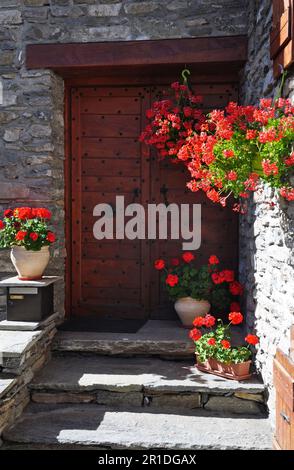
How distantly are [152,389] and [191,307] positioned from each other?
1.06 metres

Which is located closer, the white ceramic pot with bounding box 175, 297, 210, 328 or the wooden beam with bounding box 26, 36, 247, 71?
the wooden beam with bounding box 26, 36, 247, 71

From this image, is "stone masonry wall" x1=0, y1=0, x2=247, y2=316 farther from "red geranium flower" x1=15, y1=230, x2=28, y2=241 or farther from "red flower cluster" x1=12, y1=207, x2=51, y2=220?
"red geranium flower" x1=15, y1=230, x2=28, y2=241

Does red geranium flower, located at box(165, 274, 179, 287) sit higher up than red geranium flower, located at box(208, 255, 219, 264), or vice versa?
red geranium flower, located at box(208, 255, 219, 264)

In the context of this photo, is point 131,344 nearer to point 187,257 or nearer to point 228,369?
point 228,369

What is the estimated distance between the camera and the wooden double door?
539 cm

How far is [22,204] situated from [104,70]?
157 centimetres

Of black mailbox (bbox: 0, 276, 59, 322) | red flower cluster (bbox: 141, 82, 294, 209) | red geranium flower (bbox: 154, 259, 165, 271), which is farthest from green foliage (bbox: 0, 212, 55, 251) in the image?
red flower cluster (bbox: 141, 82, 294, 209)

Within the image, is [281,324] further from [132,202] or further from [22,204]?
[22,204]

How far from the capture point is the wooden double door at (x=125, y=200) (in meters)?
5.39

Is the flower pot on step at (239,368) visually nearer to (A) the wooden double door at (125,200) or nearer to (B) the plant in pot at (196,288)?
(B) the plant in pot at (196,288)

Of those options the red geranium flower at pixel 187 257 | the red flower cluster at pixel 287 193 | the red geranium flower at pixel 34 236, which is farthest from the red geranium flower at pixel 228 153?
the red geranium flower at pixel 34 236

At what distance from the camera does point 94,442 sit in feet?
11.7

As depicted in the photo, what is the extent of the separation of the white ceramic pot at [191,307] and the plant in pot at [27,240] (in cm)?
135

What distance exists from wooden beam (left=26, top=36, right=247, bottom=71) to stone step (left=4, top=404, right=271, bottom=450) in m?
3.14
